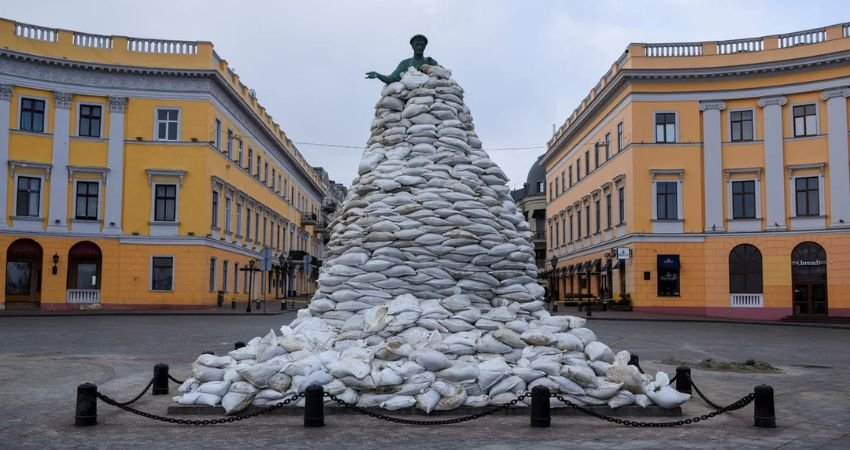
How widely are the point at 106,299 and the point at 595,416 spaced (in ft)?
99.7

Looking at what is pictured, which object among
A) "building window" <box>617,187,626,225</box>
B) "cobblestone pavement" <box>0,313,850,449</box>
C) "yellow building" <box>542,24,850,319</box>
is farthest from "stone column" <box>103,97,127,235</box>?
"building window" <box>617,187,626,225</box>

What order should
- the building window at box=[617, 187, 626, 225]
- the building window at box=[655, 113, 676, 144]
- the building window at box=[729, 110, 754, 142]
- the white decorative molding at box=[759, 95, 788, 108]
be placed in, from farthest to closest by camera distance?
the building window at box=[617, 187, 626, 225] → the building window at box=[655, 113, 676, 144] → the building window at box=[729, 110, 754, 142] → the white decorative molding at box=[759, 95, 788, 108]

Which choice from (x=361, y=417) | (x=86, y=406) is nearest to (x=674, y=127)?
(x=361, y=417)

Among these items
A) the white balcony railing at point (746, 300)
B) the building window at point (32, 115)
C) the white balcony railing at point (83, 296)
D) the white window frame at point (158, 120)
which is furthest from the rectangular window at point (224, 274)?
the white balcony railing at point (746, 300)

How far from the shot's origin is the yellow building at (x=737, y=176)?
32.3 metres

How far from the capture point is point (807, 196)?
33.0m

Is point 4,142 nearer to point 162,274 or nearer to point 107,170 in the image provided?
point 107,170

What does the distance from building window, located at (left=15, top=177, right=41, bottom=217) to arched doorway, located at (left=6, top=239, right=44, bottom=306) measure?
1187 millimetres

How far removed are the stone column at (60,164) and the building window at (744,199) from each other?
28.7 m

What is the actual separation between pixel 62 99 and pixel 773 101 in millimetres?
30325

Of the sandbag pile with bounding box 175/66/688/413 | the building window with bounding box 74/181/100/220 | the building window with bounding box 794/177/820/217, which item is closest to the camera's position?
the sandbag pile with bounding box 175/66/688/413

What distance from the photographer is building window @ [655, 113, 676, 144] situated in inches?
1388

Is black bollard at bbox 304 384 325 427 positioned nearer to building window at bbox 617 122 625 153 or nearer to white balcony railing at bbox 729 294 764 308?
white balcony railing at bbox 729 294 764 308

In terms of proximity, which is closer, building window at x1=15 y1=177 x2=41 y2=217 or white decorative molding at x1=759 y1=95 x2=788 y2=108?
building window at x1=15 y1=177 x2=41 y2=217
